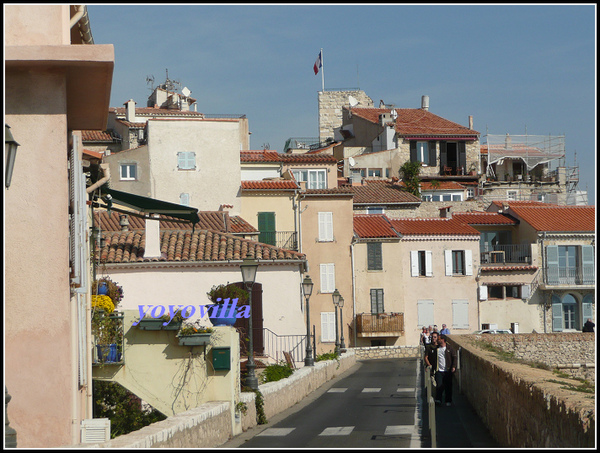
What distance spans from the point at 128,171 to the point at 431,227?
763 inches

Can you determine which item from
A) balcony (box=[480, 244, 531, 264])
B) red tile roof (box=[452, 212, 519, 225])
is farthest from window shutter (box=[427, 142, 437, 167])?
balcony (box=[480, 244, 531, 264])

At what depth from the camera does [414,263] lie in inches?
2196

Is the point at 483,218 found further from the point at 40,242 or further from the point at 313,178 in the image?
the point at 40,242

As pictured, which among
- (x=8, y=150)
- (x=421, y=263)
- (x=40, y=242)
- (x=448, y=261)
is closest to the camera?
(x=8, y=150)

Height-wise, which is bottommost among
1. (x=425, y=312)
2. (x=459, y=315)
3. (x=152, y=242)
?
(x=459, y=315)

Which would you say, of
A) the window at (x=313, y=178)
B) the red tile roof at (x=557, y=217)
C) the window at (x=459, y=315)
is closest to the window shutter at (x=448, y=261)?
the window at (x=459, y=315)

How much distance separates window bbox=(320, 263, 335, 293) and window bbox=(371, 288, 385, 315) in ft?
9.24

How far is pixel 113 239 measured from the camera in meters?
30.6

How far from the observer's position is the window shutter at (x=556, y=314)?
58969 mm

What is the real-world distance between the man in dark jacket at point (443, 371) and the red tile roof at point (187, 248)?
30.6 ft

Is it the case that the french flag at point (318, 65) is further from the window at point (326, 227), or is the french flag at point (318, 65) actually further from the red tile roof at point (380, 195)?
the window at point (326, 227)

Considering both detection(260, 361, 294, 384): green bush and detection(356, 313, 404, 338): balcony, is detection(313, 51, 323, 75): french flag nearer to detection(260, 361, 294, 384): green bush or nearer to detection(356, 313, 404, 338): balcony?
detection(356, 313, 404, 338): balcony

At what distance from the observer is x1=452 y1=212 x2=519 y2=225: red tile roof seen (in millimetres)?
60844

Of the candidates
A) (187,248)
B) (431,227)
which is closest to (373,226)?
(431,227)
